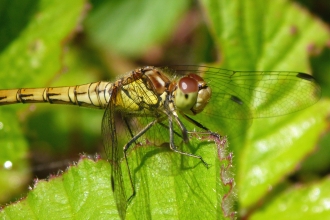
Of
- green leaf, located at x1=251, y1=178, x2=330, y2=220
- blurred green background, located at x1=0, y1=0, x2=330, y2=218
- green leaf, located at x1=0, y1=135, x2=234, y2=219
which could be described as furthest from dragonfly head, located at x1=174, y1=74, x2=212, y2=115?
green leaf, located at x1=251, y1=178, x2=330, y2=220

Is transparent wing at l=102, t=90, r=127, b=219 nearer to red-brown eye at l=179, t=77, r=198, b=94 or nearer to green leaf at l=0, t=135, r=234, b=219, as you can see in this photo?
green leaf at l=0, t=135, r=234, b=219

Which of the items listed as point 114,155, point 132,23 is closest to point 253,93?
point 114,155

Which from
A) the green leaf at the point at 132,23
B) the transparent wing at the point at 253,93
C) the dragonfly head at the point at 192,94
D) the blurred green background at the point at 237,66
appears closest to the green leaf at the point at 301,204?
the blurred green background at the point at 237,66

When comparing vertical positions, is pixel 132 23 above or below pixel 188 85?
above

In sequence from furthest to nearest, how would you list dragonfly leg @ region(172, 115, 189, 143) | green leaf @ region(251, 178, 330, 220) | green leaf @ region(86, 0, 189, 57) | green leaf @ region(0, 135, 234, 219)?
green leaf @ region(86, 0, 189, 57)
green leaf @ region(251, 178, 330, 220)
dragonfly leg @ region(172, 115, 189, 143)
green leaf @ region(0, 135, 234, 219)

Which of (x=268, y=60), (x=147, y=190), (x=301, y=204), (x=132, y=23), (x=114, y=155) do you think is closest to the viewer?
(x=147, y=190)

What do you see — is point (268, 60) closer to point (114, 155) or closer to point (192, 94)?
point (192, 94)

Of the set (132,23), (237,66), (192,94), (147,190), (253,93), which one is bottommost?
(147,190)
